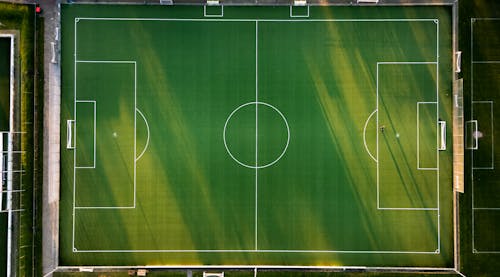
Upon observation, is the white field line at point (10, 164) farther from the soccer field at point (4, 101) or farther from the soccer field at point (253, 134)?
the soccer field at point (253, 134)

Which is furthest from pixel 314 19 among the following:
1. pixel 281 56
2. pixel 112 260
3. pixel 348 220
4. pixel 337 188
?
pixel 112 260

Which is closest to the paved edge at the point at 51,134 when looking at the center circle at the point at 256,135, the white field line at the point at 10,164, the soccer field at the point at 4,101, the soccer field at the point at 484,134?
the white field line at the point at 10,164

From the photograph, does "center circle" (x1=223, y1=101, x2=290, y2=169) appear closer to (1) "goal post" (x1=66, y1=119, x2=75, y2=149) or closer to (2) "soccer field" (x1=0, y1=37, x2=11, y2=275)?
(1) "goal post" (x1=66, y1=119, x2=75, y2=149)

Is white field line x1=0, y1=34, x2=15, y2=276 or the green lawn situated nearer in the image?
white field line x1=0, y1=34, x2=15, y2=276

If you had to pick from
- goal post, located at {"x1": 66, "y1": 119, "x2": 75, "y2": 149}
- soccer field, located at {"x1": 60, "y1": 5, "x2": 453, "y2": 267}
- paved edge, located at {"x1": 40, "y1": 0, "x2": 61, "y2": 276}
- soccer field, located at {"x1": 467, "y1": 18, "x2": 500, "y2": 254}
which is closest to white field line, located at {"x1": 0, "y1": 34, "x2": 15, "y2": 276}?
paved edge, located at {"x1": 40, "y1": 0, "x2": 61, "y2": 276}

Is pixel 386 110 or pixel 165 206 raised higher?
pixel 386 110

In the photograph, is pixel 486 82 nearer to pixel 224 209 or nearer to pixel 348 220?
pixel 348 220

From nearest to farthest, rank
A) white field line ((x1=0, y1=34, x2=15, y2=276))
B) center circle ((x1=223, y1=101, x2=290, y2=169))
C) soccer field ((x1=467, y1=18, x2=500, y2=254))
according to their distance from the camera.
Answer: white field line ((x1=0, y1=34, x2=15, y2=276)), soccer field ((x1=467, y1=18, x2=500, y2=254)), center circle ((x1=223, y1=101, x2=290, y2=169))
